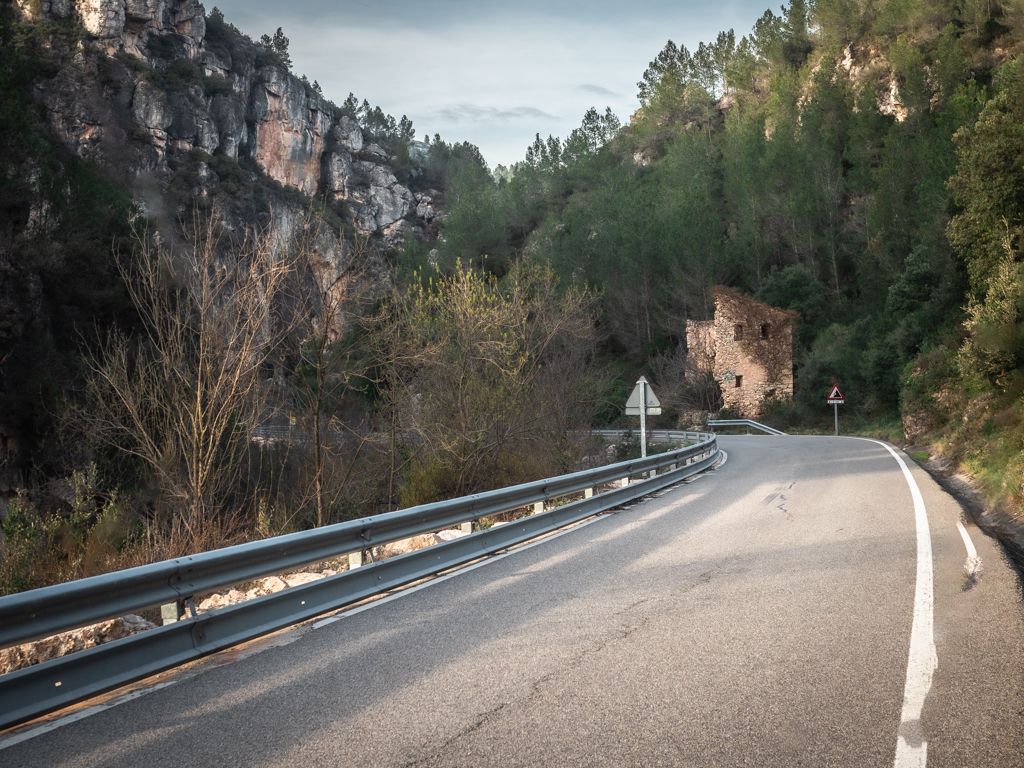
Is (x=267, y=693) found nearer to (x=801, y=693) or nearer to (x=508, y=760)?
(x=508, y=760)

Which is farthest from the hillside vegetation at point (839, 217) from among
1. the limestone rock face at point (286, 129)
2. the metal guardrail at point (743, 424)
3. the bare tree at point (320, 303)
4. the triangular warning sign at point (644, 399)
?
the limestone rock face at point (286, 129)

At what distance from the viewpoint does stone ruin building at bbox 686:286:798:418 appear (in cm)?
4462

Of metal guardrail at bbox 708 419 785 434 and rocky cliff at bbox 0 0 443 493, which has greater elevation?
rocky cliff at bbox 0 0 443 493

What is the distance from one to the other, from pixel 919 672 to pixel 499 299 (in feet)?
39.3

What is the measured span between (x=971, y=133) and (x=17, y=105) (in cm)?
3006

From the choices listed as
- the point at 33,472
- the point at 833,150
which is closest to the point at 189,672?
the point at 33,472

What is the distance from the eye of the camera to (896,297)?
3556 centimetres

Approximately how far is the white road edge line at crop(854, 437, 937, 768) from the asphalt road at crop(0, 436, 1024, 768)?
0.07 feet

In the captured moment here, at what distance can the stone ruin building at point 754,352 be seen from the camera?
4462cm

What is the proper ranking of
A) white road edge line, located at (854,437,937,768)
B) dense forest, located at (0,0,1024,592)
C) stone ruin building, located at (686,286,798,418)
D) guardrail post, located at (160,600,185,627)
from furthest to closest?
stone ruin building, located at (686,286,798,418) → dense forest, located at (0,0,1024,592) → guardrail post, located at (160,600,185,627) → white road edge line, located at (854,437,937,768)

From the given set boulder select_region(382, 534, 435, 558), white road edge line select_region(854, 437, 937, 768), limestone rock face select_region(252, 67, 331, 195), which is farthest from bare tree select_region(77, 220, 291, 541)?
limestone rock face select_region(252, 67, 331, 195)

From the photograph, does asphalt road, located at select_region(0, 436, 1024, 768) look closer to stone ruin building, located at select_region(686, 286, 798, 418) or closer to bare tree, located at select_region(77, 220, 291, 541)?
bare tree, located at select_region(77, 220, 291, 541)

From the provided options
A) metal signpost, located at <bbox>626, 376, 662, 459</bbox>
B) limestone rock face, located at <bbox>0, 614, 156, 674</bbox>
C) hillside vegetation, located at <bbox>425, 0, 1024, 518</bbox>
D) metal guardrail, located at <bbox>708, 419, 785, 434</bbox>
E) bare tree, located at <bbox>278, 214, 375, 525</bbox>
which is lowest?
metal guardrail, located at <bbox>708, 419, 785, 434</bbox>

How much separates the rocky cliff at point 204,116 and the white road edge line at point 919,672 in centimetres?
4301
